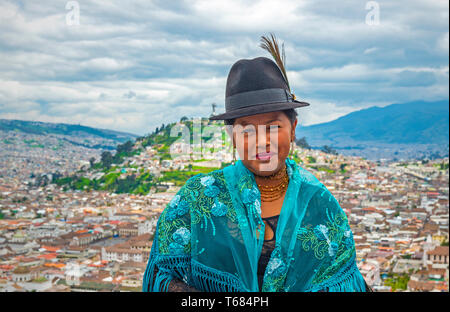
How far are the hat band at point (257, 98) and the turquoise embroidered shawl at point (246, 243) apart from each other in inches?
6.7

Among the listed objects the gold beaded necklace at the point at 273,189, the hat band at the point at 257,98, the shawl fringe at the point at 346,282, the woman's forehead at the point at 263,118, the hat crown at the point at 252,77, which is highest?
the hat crown at the point at 252,77

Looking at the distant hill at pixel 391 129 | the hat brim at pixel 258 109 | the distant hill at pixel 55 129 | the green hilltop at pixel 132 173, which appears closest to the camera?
the hat brim at pixel 258 109

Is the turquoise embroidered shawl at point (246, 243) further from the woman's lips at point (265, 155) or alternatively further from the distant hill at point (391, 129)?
the distant hill at point (391, 129)

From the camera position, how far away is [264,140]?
1.08 metres

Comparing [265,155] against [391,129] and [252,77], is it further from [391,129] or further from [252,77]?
[391,129]

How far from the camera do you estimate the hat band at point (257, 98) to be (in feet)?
3.59

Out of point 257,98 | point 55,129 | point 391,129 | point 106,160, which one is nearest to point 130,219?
point 106,160

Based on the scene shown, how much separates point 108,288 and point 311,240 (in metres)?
14.9

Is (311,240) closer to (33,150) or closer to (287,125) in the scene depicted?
(287,125)

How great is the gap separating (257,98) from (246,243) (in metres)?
0.32

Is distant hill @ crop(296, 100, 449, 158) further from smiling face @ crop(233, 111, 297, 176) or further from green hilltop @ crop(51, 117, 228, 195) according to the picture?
smiling face @ crop(233, 111, 297, 176)

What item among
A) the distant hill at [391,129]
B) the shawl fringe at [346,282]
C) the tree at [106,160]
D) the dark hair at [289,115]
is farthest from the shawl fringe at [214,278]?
the distant hill at [391,129]

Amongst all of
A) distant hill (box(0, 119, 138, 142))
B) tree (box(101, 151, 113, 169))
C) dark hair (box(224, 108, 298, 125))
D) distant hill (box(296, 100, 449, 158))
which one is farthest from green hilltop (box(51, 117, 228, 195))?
distant hill (box(296, 100, 449, 158))

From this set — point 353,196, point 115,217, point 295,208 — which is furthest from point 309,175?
point 353,196
